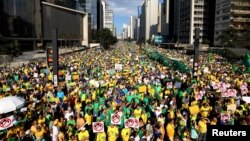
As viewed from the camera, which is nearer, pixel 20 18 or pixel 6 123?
pixel 6 123

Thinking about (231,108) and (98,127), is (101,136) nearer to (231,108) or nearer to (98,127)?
(98,127)

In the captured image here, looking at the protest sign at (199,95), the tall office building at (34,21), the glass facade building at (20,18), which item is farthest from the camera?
the tall office building at (34,21)

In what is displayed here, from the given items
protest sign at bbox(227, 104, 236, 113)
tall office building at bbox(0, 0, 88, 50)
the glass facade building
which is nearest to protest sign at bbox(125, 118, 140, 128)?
protest sign at bbox(227, 104, 236, 113)

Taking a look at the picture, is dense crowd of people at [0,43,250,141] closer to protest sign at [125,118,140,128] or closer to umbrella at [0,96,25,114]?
protest sign at [125,118,140,128]

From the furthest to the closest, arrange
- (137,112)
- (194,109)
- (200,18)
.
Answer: (200,18) → (194,109) → (137,112)

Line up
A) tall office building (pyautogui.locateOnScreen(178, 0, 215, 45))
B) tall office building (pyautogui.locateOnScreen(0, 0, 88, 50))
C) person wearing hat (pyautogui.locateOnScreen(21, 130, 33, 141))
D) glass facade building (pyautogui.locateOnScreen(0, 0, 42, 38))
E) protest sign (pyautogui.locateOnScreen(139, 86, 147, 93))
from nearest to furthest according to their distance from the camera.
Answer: person wearing hat (pyautogui.locateOnScreen(21, 130, 33, 141)) < protest sign (pyautogui.locateOnScreen(139, 86, 147, 93)) < glass facade building (pyautogui.locateOnScreen(0, 0, 42, 38)) < tall office building (pyautogui.locateOnScreen(0, 0, 88, 50)) < tall office building (pyautogui.locateOnScreen(178, 0, 215, 45))

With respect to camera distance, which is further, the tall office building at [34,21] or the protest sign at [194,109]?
the tall office building at [34,21]

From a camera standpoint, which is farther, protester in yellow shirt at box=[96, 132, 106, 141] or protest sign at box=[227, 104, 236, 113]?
protest sign at box=[227, 104, 236, 113]

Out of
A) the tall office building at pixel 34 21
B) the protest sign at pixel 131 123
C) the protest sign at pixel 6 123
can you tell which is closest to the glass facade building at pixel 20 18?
the tall office building at pixel 34 21

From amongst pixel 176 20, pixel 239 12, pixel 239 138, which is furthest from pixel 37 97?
pixel 176 20

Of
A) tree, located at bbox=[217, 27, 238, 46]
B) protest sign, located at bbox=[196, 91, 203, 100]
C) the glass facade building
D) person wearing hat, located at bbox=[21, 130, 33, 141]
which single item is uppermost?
the glass facade building

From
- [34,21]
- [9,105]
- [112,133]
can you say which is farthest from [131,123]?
[34,21]

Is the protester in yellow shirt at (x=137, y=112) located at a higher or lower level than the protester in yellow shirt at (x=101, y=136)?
higher

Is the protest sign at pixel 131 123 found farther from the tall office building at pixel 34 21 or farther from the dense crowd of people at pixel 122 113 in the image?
the tall office building at pixel 34 21
